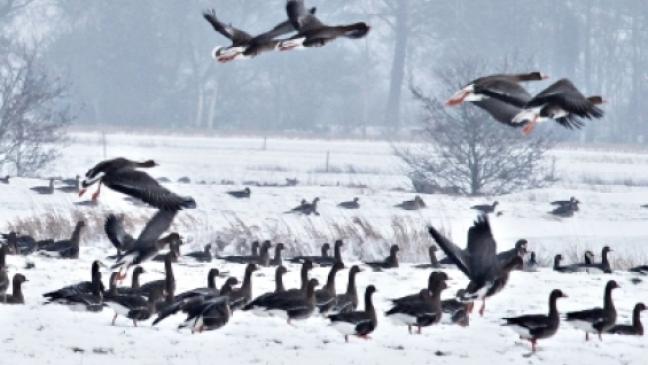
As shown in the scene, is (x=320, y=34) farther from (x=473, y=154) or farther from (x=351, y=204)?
(x=473, y=154)

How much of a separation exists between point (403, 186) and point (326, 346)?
101ft

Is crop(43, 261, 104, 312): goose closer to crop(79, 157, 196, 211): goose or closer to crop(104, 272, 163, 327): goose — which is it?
crop(104, 272, 163, 327): goose

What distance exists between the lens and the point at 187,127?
292ft

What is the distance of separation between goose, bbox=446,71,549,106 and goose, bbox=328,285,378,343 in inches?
116

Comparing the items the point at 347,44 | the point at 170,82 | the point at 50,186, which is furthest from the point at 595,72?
the point at 50,186

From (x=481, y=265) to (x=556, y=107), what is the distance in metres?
3.43

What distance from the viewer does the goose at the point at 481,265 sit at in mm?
17641

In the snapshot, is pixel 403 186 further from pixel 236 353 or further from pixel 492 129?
pixel 236 353

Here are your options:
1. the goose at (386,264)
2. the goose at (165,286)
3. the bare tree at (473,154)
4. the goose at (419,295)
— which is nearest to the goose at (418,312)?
the goose at (419,295)

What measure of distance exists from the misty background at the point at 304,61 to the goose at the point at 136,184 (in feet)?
227

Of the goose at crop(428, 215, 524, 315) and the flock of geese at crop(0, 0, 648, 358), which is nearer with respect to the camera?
the flock of geese at crop(0, 0, 648, 358)

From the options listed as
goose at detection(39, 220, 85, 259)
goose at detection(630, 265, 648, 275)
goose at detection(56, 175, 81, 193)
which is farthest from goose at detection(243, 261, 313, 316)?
goose at detection(56, 175, 81, 193)

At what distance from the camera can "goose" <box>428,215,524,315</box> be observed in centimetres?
1764

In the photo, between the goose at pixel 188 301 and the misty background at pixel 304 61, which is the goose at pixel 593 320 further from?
the misty background at pixel 304 61
